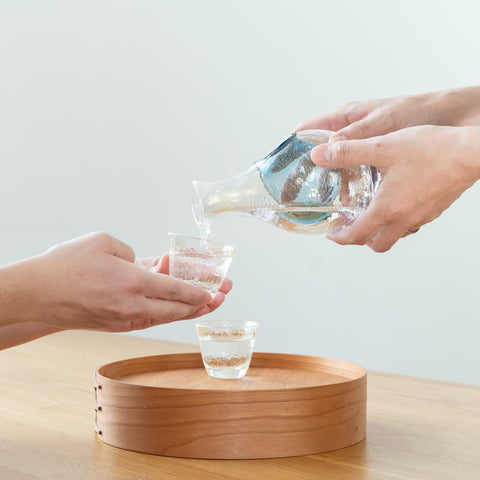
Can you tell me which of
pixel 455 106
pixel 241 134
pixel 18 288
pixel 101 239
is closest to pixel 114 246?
pixel 101 239

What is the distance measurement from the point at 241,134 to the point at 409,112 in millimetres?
1270

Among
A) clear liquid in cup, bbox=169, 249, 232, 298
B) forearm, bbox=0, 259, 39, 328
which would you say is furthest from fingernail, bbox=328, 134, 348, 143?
forearm, bbox=0, 259, 39, 328

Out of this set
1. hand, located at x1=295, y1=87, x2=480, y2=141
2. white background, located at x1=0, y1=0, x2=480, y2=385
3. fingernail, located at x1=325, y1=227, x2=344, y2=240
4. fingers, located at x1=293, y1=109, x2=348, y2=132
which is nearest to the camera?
fingernail, located at x1=325, y1=227, x2=344, y2=240

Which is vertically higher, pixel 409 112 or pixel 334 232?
pixel 409 112

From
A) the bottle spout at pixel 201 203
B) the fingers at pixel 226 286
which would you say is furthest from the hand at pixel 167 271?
the bottle spout at pixel 201 203

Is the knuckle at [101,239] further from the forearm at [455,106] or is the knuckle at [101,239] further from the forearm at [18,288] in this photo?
the forearm at [455,106]

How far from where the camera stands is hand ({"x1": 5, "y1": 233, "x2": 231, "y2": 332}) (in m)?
0.91

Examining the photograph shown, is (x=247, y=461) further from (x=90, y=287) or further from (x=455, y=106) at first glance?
(x=455, y=106)

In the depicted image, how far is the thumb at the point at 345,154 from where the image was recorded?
1.02m

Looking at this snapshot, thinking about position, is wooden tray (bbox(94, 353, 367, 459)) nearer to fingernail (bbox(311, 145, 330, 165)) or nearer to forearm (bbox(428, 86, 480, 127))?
fingernail (bbox(311, 145, 330, 165))

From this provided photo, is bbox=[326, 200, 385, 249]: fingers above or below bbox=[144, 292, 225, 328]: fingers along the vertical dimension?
above

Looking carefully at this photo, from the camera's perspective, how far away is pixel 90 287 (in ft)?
2.99

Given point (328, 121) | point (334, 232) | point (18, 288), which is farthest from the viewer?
point (328, 121)

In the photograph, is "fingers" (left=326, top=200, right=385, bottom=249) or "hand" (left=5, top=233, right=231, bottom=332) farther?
"fingers" (left=326, top=200, right=385, bottom=249)
